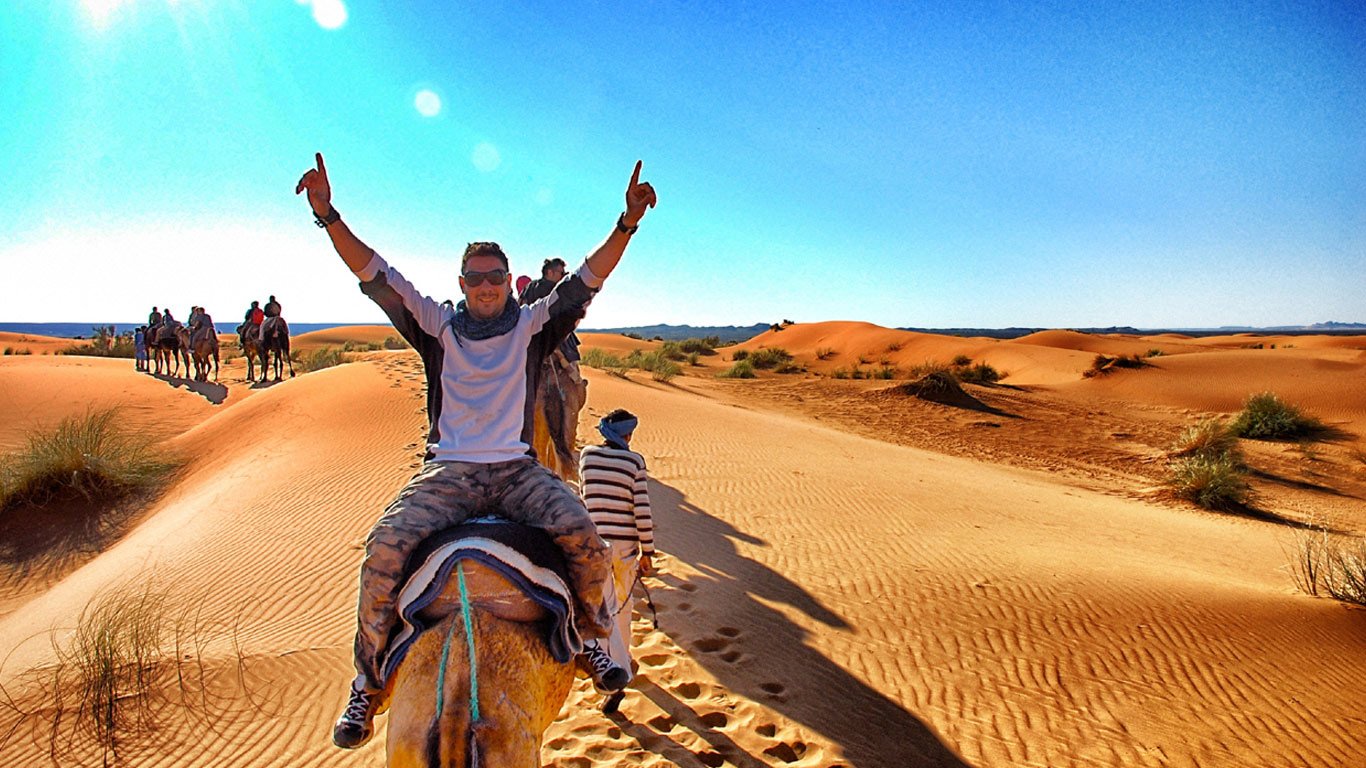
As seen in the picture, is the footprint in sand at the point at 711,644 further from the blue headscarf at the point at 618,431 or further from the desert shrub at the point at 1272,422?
the desert shrub at the point at 1272,422

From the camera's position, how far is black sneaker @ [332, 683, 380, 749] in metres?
2.32

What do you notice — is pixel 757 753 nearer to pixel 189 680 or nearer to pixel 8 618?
pixel 189 680

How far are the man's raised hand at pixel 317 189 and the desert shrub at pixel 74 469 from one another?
937 cm

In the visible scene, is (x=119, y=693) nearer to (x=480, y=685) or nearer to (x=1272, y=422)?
(x=480, y=685)

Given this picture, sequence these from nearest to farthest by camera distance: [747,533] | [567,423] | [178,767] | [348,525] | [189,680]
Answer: [178,767], [189,680], [567,423], [348,525], [747,533]

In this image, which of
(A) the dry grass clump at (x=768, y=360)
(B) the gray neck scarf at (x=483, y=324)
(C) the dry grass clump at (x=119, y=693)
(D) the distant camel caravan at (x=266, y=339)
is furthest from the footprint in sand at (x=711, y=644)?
(A) the dry grass clump at (x=768, y=360)

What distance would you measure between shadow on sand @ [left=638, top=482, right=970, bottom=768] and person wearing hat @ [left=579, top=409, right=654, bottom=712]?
89cm

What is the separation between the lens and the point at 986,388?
26.5 m

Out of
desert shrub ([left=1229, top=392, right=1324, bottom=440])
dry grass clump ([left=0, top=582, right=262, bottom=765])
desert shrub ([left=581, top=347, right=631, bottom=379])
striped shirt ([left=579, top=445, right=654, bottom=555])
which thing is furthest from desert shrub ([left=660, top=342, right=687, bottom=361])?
striped shirt ([left=579, top=445, right=654, bottom=555])

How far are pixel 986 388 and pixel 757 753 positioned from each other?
2508 centimetres

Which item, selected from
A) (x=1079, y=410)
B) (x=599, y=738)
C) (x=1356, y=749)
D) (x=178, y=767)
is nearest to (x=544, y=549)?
(x=599, y=738)

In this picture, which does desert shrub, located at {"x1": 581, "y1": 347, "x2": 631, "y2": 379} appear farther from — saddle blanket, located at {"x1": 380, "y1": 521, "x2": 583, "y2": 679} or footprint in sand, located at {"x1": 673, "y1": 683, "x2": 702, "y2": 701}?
saddle blanket, located at {"x1": 380, "y1": 521, "x2": 583, "y2": 679}

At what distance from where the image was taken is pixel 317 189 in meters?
3.11

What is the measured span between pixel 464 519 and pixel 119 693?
3198mm
